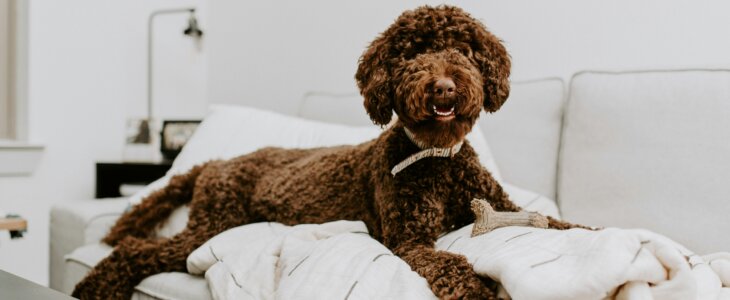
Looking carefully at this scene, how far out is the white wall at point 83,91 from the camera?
261cm

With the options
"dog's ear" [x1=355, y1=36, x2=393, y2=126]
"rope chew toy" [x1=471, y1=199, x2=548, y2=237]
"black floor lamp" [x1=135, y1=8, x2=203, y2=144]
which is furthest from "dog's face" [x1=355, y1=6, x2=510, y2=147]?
"black floor lamp" [x1=135, y1=8, x2=203, y2=144]

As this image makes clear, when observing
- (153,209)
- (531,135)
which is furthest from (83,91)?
(531,135)

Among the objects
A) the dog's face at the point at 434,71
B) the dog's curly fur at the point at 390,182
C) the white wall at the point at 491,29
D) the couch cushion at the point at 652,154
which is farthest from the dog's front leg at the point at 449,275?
the white wall at the point at 491,29

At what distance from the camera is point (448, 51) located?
1019 millimetres

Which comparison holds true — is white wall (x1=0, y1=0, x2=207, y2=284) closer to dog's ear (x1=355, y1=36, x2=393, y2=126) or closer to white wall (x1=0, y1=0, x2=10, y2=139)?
white wall (x1=0, y1=0, x2=10, y2=139)

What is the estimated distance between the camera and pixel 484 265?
0.82m

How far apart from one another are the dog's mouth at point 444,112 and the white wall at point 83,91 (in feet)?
7.55

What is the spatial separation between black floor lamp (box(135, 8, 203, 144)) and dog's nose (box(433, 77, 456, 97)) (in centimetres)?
210

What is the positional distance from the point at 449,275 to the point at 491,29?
136 centimetres

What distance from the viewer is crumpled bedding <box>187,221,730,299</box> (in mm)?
657

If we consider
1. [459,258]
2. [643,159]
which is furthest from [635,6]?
[459,258]

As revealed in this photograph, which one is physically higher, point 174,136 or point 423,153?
point 423,153

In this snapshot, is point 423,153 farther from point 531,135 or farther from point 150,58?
point 150,58

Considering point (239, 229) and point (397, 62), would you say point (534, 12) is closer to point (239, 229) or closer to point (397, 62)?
point (397, 62)
